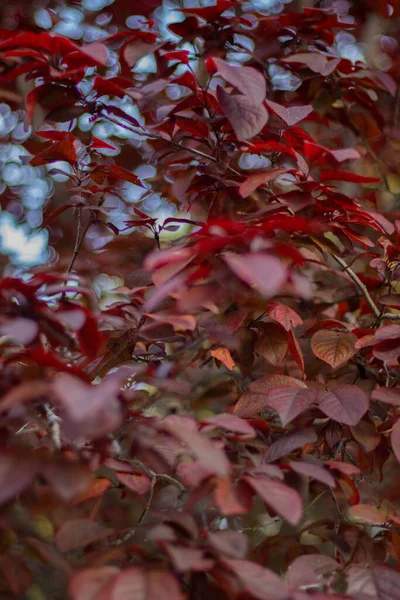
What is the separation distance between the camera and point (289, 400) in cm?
104

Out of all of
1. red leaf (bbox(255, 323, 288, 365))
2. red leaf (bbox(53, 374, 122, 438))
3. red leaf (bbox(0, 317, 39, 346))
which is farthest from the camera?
red leaf (bbox(255, 323, 288, 365))

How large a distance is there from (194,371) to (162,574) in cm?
171

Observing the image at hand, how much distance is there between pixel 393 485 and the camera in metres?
2.48

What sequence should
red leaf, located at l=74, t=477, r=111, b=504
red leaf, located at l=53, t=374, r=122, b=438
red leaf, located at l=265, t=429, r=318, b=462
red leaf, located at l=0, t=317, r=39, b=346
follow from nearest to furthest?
red leaf, located at l=53, t=374, r=122, b=438, red leaf, located at l=0, t=317, r=39, b=346, red leaf, located at l=265, t=429, r=318, b=462, red leaf, located at l=74, t=477, r=111, b=504

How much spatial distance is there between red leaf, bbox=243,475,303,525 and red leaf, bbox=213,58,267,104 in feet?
2.21

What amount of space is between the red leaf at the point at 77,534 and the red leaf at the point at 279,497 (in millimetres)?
241

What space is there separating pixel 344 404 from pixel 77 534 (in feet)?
1.66

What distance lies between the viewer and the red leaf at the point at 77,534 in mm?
864

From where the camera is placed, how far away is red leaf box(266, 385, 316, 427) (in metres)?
1.00

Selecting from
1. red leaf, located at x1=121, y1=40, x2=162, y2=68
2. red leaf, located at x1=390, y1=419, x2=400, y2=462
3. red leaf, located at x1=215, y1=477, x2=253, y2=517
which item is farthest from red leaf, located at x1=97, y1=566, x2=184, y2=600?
red leaf, located at x1=121, y1=40, x2=162, y2=68

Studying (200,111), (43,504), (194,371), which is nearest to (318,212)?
(200,111)

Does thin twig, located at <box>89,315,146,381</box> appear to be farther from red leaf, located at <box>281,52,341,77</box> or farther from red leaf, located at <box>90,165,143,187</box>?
red leaf, located at <box>281,52,341,77</box>

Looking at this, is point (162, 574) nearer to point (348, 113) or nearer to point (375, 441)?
point (375, 441)

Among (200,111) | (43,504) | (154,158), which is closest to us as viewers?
(43,504)
